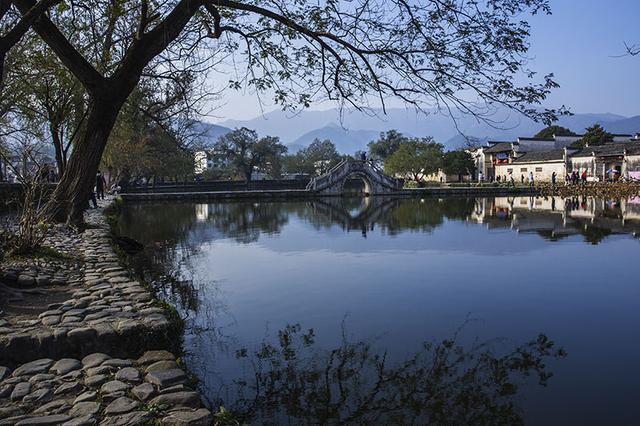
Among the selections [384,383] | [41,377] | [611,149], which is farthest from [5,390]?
[611,149]

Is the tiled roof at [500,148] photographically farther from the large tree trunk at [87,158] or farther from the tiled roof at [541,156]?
the large tree trunk at [87,158]

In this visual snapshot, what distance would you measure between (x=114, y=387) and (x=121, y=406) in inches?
13.8

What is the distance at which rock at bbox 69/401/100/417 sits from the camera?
338 centimetres

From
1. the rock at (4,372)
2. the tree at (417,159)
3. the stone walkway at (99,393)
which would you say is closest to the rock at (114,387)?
the stone walkway at (99,393)

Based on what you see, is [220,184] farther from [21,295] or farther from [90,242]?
[21,295]

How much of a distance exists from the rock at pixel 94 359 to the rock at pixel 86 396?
570 mm

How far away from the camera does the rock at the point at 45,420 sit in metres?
3.21

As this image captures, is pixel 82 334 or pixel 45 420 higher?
pixel 82 334

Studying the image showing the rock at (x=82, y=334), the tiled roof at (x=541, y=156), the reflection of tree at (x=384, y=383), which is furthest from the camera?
the tiled roof at (x=541, y=156)

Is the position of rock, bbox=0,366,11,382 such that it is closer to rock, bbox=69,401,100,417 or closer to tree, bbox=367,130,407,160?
rock, bbox=69,401,100,417

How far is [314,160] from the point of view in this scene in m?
79.7

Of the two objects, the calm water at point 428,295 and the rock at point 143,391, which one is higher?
the rock at point 143,391

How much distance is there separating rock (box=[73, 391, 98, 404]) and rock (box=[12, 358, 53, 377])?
2.34 ft

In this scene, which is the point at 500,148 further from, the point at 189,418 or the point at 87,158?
the point at 189,418
